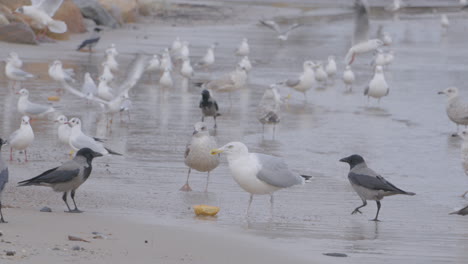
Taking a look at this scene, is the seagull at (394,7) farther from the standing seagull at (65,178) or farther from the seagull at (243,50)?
the standing seagull at (65,178)

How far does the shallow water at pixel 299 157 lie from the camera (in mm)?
8180

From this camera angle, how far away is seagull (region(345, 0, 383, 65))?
20.4 metres

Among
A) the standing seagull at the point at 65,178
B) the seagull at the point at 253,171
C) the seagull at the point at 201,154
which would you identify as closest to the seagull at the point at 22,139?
the seagull at the point at 201,154

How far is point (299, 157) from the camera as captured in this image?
12.3 m

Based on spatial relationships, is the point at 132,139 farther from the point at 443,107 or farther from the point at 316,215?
the point at 443,107

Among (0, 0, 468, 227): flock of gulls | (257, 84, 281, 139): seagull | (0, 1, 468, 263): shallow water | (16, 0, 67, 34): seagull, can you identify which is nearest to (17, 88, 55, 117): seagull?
(0, 0, 468, 227): flock of gulls

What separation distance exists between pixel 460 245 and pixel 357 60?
18.9m

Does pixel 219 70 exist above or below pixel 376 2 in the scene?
below

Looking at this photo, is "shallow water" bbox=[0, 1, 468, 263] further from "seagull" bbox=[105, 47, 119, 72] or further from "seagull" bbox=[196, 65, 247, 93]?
"seagull" bbox=[105, 47, 119, 72]

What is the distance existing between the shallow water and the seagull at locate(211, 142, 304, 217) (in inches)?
10.1

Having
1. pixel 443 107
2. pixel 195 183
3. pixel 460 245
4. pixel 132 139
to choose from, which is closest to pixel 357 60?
pixel 443 107

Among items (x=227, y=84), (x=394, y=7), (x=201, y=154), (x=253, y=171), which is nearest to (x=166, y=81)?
(x=227, y=84)

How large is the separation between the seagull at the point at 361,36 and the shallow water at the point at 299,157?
82cm

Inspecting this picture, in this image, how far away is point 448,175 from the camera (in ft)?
37.9
